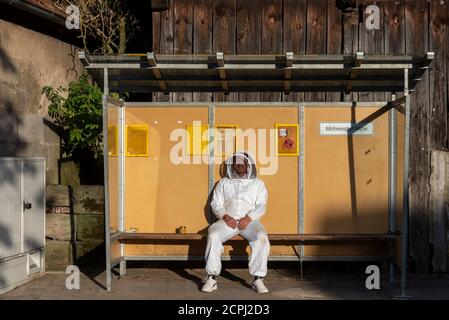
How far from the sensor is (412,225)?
832 cm

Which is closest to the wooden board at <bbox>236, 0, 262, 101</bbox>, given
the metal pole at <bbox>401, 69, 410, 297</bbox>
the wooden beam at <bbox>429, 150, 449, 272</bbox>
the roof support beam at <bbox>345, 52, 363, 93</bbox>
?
the roof support beam at <bbox>345, 52, 363, 93</bbox>

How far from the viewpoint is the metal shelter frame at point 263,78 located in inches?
270

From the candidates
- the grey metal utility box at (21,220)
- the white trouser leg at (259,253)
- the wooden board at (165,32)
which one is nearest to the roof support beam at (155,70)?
the wooden board at (165,32)

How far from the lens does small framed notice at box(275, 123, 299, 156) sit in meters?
7.73

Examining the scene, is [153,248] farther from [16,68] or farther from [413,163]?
[413,163]

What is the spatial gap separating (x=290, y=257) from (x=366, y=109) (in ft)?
6.34

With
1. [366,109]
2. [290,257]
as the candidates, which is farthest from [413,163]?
[290,257]

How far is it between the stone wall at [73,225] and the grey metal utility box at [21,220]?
287 mm

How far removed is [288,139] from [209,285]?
1944mm

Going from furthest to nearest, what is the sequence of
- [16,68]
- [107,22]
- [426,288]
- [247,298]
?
[107,22], [16,68], [426,288], [247,298]

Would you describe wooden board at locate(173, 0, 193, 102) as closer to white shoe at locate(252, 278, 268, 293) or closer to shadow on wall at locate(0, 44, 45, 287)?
shadow on wall at locate(0, 44, 45, 287)

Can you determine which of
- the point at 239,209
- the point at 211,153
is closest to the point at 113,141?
the point at 211,153

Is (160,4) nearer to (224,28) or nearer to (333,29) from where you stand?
(224,28)

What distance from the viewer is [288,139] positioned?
7742mm
